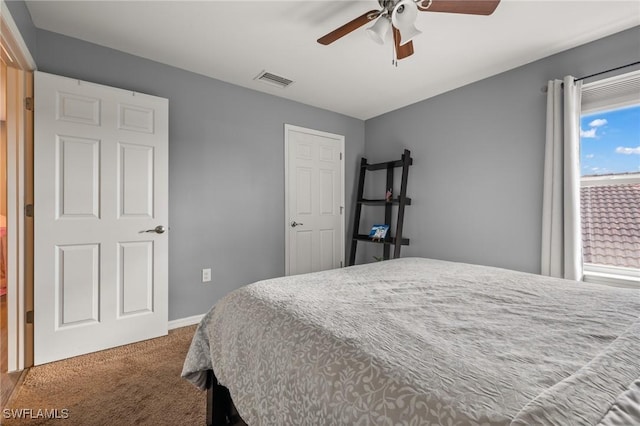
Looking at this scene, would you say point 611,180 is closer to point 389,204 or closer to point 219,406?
point 389,204

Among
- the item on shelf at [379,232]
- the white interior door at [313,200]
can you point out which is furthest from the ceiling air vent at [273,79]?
the item on shelf at [379,232]

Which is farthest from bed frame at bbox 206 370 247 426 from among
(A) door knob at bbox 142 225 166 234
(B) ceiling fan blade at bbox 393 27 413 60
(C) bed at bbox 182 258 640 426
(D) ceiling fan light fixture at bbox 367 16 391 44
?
(B) ceiling fan blade at bbox 393 27 413 60

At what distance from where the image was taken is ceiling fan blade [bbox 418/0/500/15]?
1409mm

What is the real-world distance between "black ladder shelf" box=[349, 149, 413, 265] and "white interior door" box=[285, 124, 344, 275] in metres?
0.21

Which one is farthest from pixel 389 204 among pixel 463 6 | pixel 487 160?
pixel 463 6

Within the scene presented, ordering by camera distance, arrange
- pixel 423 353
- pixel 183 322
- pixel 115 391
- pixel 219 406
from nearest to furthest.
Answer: pixel 423 353 < pixel 219 406 < pixel 115 391 < pixel 183 322

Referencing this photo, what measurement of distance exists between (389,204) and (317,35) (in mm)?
2019

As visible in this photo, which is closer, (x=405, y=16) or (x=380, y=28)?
(x=405, y=16)

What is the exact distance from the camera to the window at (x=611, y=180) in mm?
2066

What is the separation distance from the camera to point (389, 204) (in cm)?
356

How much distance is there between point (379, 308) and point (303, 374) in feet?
1.36

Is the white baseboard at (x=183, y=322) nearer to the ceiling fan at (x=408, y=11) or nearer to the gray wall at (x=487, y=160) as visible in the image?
the gray wall at (x=487, y=160)

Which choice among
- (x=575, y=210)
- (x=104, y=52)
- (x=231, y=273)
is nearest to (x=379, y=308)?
(x=575, y=210)

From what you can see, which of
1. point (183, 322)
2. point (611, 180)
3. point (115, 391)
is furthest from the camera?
point (183, 322)
